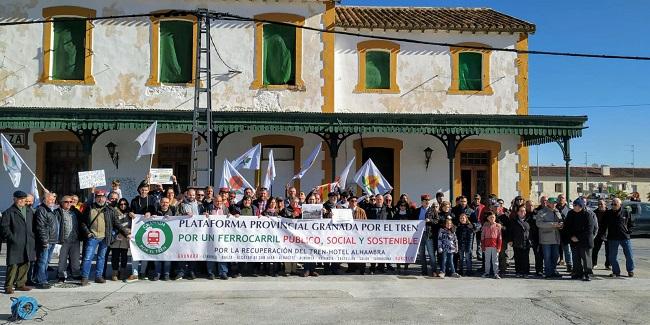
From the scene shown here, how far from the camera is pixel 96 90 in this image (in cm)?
1706

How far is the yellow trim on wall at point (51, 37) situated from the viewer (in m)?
16.9

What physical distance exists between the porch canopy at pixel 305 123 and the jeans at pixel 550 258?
187 inches

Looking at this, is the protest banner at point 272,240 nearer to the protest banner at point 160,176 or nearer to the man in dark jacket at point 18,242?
the man in dark jacket at point 18,242

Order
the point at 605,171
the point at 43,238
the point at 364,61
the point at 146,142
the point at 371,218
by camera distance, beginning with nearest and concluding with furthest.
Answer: the point at 43,238 → the point at 371,218 → the point at 146,142 → the point at 364,61 → the point at 605,171

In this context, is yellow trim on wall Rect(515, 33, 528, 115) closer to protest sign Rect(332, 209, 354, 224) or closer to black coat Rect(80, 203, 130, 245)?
protest sign Rect(332, 209, 354, 224)

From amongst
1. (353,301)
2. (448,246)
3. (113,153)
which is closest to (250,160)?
(113,153)

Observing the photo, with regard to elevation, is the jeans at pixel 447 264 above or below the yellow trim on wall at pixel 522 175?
below

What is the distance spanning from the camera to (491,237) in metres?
11.2

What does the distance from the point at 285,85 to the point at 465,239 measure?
27.4 feet

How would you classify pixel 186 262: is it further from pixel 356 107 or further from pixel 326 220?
pixel 356 107

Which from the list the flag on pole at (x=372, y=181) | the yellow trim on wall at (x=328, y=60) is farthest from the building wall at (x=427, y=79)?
the flag on pole at (x=372, y=181)

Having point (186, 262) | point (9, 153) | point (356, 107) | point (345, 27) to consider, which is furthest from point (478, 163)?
point (9, 153)

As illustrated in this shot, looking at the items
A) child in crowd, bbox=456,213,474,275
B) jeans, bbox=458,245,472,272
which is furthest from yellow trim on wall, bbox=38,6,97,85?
jeans, bbox=458,245,472,272

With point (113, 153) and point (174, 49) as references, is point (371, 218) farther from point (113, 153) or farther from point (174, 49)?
point (174, 49)
